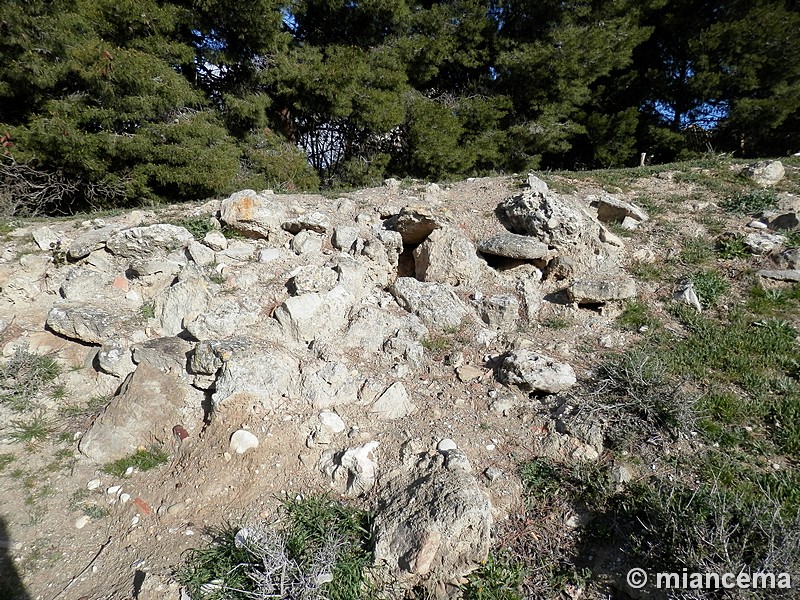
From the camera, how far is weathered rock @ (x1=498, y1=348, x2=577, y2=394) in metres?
3.36

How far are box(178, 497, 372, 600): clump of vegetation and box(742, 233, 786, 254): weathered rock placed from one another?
5.80 meters

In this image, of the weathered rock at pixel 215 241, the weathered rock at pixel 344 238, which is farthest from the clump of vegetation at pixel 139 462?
the weathered rock at pixel 344 238

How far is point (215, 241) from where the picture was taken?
15.6 ft

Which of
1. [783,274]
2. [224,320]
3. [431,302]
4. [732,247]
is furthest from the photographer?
[732,247]

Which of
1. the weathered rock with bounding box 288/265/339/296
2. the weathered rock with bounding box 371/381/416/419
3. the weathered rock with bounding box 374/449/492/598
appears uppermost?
the weathered rock with bounding box 288/265/339/296

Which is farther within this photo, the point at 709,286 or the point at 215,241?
the point at 215,241

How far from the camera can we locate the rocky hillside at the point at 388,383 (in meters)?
2.55

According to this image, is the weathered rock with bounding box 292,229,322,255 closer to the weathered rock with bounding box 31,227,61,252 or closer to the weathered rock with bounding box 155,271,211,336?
the weathered rock with bounding box 155,271,211,336

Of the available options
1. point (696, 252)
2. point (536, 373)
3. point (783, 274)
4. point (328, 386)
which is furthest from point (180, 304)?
point (783, 274)

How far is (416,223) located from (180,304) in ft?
9.35

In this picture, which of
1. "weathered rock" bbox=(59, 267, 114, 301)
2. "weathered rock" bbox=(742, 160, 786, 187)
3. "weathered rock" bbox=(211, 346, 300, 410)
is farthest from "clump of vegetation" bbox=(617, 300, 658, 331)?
"weathered rock" bbox=(59, 267, 114, 301)

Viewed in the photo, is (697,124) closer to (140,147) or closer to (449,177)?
(449,177)

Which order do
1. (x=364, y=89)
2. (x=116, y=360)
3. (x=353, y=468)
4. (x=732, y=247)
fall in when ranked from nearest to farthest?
(x=353, y=468), (x=116, y=360), (x=732, y=247), (x=364, y=89)

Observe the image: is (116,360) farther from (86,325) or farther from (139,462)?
(139,462)
